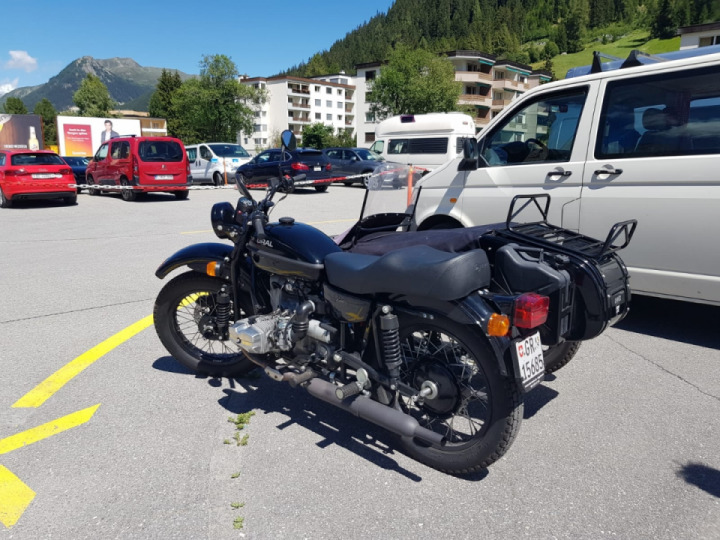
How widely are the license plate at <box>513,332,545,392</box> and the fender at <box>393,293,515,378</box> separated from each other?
0.13 feet

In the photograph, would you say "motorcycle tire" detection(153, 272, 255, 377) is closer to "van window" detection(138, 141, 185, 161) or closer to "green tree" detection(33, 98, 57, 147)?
"van window" detection(138, 141, 185, 161)

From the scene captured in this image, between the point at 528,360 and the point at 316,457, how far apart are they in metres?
1.26

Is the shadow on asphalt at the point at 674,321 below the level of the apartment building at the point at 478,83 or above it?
below

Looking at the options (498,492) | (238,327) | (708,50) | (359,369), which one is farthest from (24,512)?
(708,50)

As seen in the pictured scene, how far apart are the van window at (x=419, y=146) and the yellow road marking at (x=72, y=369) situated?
1655 cm

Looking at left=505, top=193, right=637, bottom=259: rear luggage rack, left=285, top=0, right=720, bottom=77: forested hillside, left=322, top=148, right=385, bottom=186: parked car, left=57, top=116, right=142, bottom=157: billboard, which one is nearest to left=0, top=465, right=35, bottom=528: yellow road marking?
left=505, top=193, right=637, bottom=259: rear luggage rack

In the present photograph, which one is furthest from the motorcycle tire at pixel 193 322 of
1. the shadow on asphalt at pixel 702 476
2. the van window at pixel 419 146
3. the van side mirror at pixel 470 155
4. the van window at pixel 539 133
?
the van window at pixel 419 146

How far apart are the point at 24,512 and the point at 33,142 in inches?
1722

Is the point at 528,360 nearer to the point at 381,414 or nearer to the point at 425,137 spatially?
the point at 381,414

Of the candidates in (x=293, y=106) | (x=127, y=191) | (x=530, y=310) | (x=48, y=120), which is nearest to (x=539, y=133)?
(x=530, y=310)

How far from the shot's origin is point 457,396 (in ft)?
8.88

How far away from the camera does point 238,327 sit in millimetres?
3146

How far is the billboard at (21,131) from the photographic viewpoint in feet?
125

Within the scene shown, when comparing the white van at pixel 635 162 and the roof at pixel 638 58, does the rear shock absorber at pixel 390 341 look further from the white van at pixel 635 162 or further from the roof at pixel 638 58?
the roof at pixel 638 58
